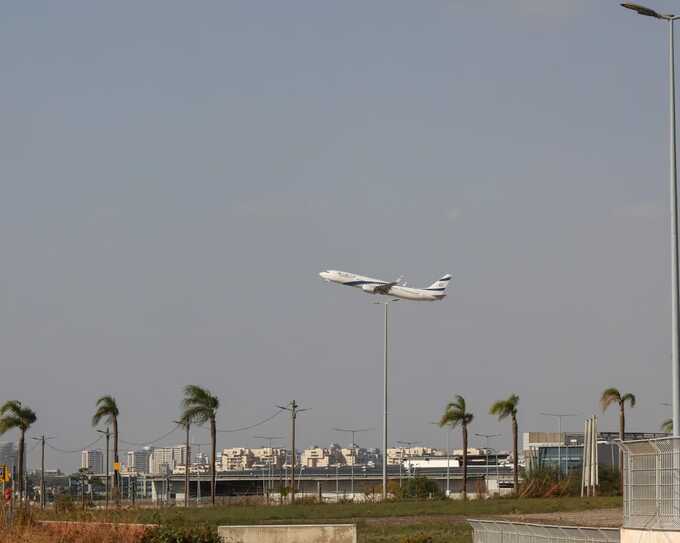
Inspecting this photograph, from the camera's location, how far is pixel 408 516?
4806cm

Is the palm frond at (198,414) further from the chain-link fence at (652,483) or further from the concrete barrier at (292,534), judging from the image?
→ the chain-link fence at (652,483)

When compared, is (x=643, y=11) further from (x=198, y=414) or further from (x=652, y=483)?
(x=198, y=414)

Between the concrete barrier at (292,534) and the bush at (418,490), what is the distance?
35981 mm

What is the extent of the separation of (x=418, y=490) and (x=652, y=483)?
64.0 metres

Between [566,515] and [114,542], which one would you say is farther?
[566,515]

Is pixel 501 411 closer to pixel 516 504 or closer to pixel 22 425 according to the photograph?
pixel 516 504

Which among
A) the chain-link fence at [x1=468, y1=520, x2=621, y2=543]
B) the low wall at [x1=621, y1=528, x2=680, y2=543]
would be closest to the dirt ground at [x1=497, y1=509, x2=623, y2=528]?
the chain-link fence at [x1=468, y1=520, x2=621, y2=543]

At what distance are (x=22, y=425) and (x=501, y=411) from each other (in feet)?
106

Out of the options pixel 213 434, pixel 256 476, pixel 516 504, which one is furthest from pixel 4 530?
pixel 256 476

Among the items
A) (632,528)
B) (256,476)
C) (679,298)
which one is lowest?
(256,476)

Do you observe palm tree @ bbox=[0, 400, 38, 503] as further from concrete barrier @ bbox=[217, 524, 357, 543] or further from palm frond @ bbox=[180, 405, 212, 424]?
concrete barrier @ bbox=[217, 524, 357, 543]

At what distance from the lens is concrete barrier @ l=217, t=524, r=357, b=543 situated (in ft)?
113

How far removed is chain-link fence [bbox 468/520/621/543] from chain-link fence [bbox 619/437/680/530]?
2.12 meters

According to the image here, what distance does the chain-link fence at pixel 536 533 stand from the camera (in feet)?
70.6
